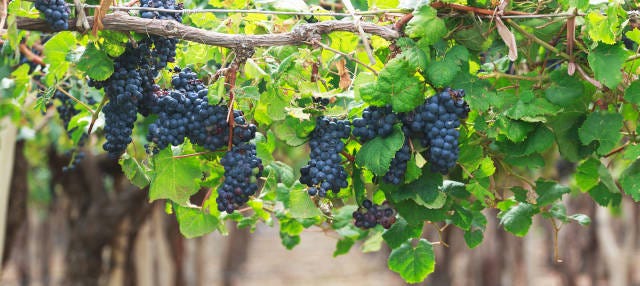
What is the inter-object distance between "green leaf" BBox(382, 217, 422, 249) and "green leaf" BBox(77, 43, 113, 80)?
1.23m

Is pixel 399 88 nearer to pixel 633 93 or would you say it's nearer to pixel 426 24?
pixel 426 24

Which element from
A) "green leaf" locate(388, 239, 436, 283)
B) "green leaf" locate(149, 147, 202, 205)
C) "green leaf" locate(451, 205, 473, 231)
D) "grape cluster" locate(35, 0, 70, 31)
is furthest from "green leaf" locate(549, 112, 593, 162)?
"grape cluster" locate(35, 0, 70, 31)

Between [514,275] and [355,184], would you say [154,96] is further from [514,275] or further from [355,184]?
[514,275]

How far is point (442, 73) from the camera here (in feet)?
7.54

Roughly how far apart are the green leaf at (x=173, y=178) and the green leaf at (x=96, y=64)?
1.01 feet

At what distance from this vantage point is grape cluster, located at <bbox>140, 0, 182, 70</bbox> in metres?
2.54

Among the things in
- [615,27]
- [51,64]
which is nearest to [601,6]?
[615,27]

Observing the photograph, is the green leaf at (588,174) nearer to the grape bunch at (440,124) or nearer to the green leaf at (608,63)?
the green leaf at (608,63)

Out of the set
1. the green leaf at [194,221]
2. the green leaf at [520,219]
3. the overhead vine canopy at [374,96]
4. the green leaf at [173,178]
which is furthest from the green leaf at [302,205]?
the green leaf at [520,219]

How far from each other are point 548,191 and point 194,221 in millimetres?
1369

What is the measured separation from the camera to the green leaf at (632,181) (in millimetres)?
2588

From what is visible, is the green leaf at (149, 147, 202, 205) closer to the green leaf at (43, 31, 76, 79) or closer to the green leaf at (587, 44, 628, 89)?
the green leaf at (43, 31, 76, 79)

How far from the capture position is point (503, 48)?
2693 millimetres

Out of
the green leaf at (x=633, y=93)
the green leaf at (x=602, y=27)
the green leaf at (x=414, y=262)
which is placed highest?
the green leaf at (x=602, y=27)
